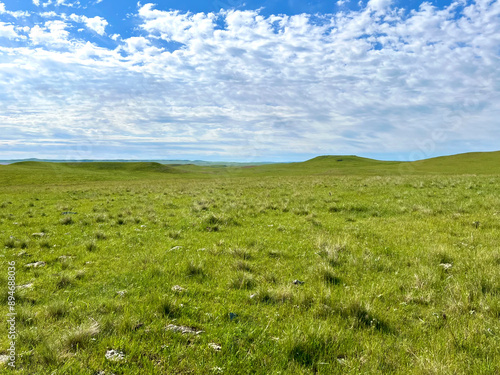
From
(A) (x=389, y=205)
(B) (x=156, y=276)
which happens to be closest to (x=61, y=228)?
(B) (x=156, y=276)

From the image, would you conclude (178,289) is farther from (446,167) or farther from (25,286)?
(446,167)

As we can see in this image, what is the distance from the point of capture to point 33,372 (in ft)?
11.2

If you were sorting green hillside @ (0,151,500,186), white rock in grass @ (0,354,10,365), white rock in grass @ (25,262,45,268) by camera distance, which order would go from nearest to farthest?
white rock in grass @ (0,354,10,365), white rock in grass @ (25,262,45,268), green hillside @ (0,151,500,186)

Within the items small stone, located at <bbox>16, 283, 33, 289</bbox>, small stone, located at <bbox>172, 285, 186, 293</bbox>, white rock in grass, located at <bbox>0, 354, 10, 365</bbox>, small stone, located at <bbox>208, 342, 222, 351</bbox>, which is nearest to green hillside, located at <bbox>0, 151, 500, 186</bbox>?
small stone, located at <bbox>16, 283, 33, 289</bbox>

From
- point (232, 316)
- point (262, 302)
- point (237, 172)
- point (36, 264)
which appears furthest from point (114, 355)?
point (237, 172)

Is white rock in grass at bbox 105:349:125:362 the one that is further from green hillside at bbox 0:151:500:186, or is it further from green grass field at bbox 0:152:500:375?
green hillside at bbox 0:151:500:186

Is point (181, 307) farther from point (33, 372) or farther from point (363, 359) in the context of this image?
point (363, 359)

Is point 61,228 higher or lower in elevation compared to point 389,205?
lower

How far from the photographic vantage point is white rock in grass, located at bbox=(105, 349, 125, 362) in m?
3.65

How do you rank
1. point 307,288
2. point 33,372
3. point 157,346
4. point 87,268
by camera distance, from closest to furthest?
point 33,372, point 157,346, point 307,288, point 87,268

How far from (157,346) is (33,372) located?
1468 mm

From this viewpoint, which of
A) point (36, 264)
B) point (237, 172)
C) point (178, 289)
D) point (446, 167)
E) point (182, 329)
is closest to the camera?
point (182, 329)

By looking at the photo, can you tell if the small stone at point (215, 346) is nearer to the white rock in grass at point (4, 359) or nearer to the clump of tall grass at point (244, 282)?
the clump of tall grass at point (244, 282)

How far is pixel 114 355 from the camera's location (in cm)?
372
